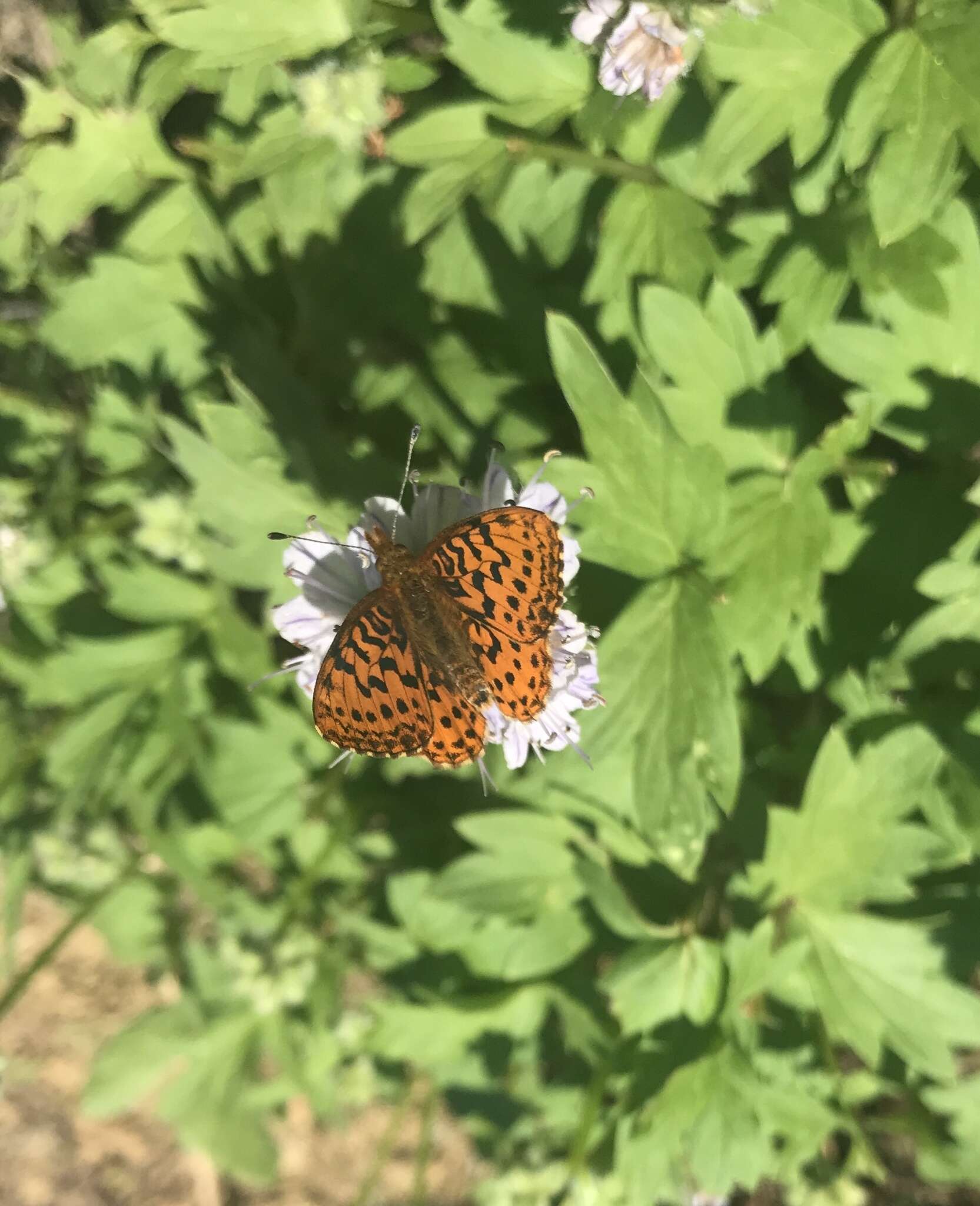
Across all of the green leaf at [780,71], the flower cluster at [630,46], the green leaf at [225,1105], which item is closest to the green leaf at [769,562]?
the green leaf at [780,71]

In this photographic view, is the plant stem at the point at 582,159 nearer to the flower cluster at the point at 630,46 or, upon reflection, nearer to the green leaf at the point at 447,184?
the green leaf at the point at 447,184

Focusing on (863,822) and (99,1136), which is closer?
(863,822)

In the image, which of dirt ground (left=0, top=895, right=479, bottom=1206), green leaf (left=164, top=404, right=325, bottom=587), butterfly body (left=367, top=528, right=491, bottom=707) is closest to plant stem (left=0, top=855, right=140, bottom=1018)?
green leaf (left=164, top=404, right=325, bottom=587)

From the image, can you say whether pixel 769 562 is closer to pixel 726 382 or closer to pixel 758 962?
pixel 726 382

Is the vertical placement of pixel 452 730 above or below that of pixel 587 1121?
above

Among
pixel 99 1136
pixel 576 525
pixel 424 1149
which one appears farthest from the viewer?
pixel 99 1136

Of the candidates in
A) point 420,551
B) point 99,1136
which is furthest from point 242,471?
point 99,1136

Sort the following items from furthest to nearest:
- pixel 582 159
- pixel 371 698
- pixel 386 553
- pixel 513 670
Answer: pixel 582 159 < pixel 386 553 < pixel 513 670 < pixel 371 698
